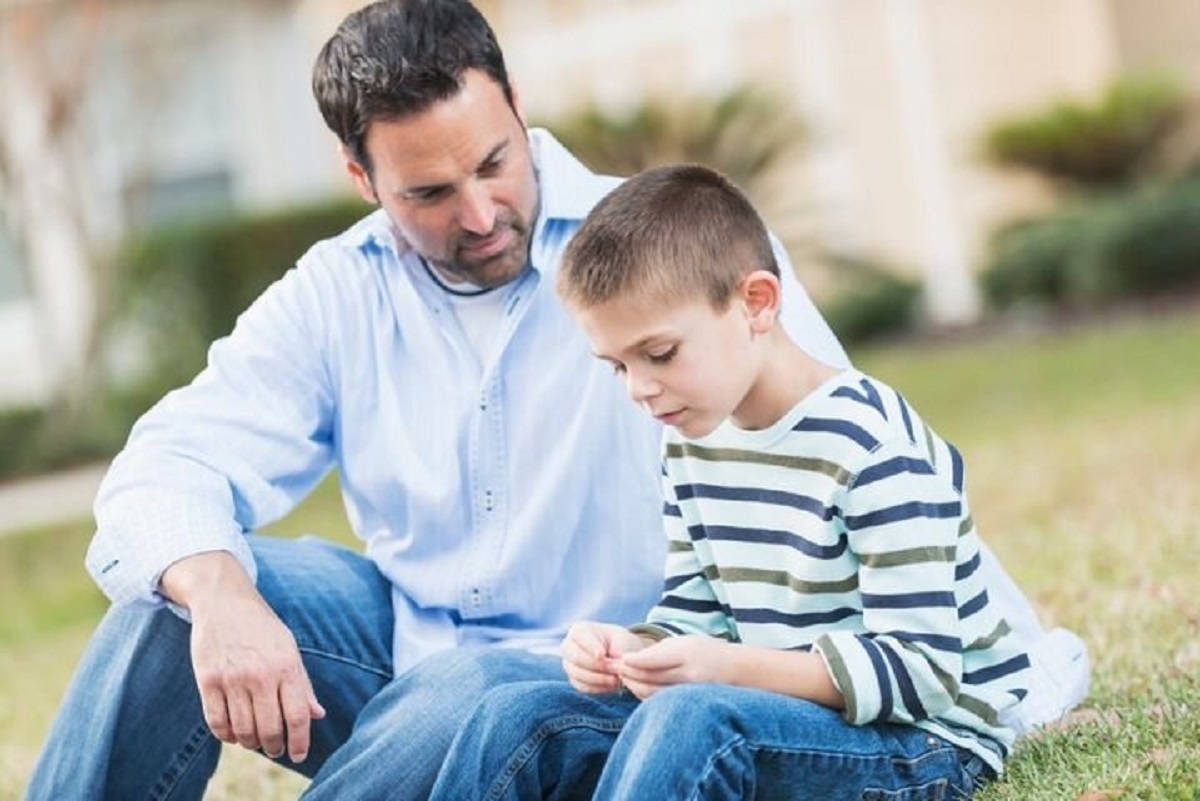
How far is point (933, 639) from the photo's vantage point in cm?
309

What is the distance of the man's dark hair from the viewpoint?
152 inches

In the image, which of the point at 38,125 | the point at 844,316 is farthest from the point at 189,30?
the point at 844,316

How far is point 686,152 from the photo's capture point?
1484cm

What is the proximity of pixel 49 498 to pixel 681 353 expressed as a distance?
10.3 m

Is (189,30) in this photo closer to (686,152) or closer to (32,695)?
(686,152)

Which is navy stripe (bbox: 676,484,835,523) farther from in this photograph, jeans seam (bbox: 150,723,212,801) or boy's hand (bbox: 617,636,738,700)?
jeans seam (bbox: 150,723,212,801)

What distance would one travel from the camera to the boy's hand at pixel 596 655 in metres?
3.21

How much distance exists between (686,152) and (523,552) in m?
11.2

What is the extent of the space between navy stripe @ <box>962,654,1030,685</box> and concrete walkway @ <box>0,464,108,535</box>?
29.0 feet

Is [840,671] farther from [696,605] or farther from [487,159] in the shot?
[487,159]

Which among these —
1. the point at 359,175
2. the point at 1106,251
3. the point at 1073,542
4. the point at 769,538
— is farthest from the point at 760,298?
the point at 1106,251

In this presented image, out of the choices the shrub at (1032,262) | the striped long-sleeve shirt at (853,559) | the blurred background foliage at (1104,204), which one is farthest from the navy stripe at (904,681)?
the shrub at (1032,262)

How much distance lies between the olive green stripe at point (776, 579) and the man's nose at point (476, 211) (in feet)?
2.51

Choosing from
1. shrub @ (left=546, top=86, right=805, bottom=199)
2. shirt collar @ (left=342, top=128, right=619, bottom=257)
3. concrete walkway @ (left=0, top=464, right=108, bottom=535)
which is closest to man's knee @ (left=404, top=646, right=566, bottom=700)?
shirt collar @ (left=342, top=128, right=619, bottom=257)
